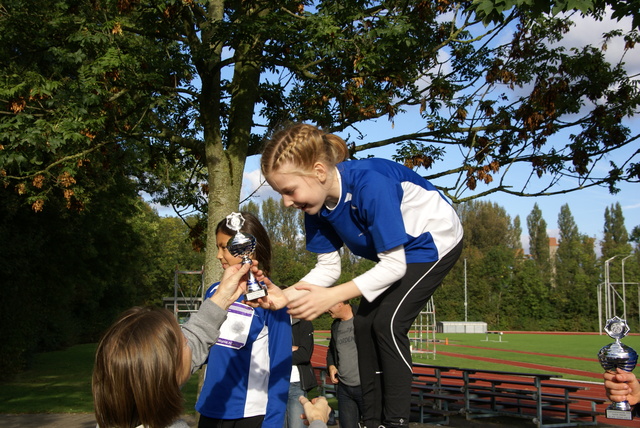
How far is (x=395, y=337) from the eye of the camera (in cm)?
317

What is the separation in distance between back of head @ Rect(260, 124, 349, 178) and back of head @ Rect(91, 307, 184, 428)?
1235mm

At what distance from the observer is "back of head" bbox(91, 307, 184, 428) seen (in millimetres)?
2242

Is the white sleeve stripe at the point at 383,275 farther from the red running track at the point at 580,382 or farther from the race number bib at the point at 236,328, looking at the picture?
the red running track at the point at 580,382

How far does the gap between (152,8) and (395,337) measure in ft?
22.9

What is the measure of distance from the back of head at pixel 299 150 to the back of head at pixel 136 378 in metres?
1.23

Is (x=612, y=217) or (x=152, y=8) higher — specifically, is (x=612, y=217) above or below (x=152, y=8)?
above

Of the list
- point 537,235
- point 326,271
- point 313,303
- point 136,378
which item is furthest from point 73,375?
point 537,235

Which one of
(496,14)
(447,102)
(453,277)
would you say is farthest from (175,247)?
(496,14)

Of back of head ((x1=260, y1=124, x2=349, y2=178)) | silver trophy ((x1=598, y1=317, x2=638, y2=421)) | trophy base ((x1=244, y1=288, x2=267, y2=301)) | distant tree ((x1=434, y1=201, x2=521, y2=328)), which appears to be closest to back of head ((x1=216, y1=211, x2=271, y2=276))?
back of head ((x1=260, y1=124, x2=349, y2=178))

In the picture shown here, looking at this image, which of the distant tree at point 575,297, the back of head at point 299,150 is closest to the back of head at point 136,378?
the back of head at point 299,150

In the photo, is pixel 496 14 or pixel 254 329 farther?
pixel 496 14

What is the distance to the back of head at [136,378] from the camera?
2242 millimetres

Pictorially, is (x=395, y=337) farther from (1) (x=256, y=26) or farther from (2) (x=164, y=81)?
(2) (x=164, y=81)

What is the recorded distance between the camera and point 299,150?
324 cm
